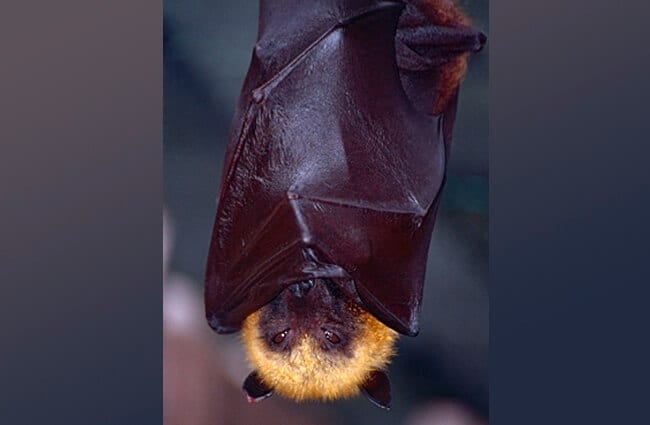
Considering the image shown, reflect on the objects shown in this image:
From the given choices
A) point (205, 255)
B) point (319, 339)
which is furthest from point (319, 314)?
point (205, 255)

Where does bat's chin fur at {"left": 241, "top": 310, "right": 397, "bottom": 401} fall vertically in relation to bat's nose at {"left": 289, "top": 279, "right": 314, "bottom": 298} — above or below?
below

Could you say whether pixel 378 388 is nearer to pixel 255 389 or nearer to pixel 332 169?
pixel 255 389

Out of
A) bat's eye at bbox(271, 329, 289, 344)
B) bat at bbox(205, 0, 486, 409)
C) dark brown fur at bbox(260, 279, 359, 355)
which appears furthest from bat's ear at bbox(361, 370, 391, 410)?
bat's eye at bbox(271, 329, 289, 344)

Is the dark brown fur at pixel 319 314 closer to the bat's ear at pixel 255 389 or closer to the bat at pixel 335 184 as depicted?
the bat at pixel 335 184

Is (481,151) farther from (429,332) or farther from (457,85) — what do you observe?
(429,332)

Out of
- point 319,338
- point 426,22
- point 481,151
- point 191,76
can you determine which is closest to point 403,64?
point 426,22

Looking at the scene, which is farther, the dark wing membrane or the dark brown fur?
the dark brown fur

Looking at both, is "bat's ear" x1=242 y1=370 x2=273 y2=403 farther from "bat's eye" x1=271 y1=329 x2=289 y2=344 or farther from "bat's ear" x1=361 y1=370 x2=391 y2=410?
"bat's ear" x1=361 y1=370 x2=391 y2=410


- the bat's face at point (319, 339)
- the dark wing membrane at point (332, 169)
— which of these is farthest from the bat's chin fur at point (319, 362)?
the dark wing membrane at point (332, 169)
